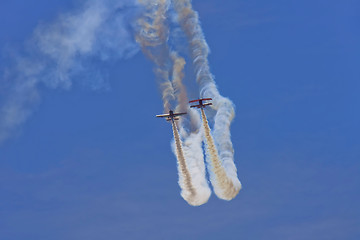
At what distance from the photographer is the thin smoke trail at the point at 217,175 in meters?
143

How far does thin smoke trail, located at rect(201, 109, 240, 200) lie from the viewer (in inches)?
5645

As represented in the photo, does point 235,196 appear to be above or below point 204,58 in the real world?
below

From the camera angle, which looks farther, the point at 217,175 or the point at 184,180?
the point at 184,180

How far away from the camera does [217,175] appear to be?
5684 inches

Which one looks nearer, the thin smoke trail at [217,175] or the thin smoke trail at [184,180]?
the thin smoke trail at [217,175]

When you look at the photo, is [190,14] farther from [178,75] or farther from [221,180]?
[221,180]

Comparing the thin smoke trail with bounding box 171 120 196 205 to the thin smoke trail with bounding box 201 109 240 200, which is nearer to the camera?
the thin smoke trail with bounding box 201 109 240 200

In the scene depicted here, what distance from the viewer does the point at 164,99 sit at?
5605 inches

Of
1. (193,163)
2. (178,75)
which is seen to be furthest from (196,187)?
(178,75)

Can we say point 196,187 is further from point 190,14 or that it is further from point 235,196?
point 190,14

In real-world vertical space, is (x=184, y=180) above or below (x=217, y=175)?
above


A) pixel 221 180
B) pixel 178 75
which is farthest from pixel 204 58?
pixel 221 180

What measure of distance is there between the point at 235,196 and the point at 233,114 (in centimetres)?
783

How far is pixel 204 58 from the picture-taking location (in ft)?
461
